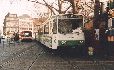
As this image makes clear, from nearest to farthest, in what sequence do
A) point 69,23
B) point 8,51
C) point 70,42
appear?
point 70,42
point 69,23
point 8,51

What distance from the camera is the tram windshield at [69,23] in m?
26.9

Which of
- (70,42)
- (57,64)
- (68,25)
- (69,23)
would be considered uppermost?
(69,23)

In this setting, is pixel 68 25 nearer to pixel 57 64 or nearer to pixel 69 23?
pixel 69 23

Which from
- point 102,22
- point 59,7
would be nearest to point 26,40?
point 59,7

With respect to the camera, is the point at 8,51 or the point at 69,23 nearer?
the point at 69,23

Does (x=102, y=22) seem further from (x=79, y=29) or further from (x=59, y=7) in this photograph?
(x=59, y=7)

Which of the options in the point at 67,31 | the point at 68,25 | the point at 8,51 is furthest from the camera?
the point at 8,51

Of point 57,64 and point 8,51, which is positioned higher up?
point 57,64

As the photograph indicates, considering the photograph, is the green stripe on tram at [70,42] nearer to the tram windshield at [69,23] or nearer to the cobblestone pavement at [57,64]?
the tram windshield at [69,23]

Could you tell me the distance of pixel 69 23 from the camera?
89.4 ft

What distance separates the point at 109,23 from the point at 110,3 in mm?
1494

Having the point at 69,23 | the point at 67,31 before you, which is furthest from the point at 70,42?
the point at 69,23

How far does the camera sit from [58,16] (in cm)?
2717

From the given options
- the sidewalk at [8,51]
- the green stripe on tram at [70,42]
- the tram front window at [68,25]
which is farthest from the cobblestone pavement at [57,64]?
the tram front window at [68,25]
